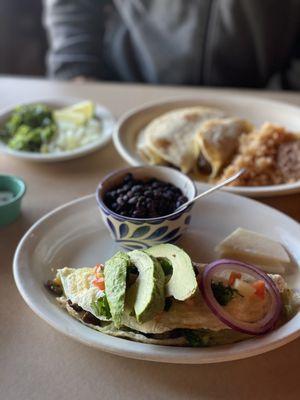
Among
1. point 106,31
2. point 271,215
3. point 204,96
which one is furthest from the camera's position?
point 106,31

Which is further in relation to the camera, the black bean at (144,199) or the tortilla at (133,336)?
the black bean at (144,199)

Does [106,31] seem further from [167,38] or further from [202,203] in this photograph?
[202,203]

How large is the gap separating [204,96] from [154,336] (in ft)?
4.18

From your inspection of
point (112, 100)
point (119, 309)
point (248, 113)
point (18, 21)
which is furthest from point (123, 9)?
point (119, 309)

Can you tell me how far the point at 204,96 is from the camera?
1.94 metres

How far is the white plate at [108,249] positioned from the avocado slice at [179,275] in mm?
100

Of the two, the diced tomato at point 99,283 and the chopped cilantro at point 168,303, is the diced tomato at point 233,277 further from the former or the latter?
the diced tomato at point 99,283

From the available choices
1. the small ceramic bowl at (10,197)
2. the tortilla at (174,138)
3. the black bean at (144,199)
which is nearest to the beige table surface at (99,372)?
the small ceramic bowl at (10,197)

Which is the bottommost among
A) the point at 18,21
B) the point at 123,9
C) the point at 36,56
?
the point at 36,56

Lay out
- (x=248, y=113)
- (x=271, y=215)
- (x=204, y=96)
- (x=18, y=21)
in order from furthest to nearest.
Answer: (x=18, y=21), (x=204, y=96), (x=248, y=113), (x=271, y=215)

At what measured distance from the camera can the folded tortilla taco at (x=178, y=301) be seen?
33.7 inches

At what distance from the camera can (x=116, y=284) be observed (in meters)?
0.88

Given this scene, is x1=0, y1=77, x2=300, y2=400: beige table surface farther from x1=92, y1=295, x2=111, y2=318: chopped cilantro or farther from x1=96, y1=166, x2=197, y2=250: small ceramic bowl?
x1=96, y1=166, x2=197, y2=250: small ceramic bowl

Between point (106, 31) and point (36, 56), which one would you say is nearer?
point (106, 31)
